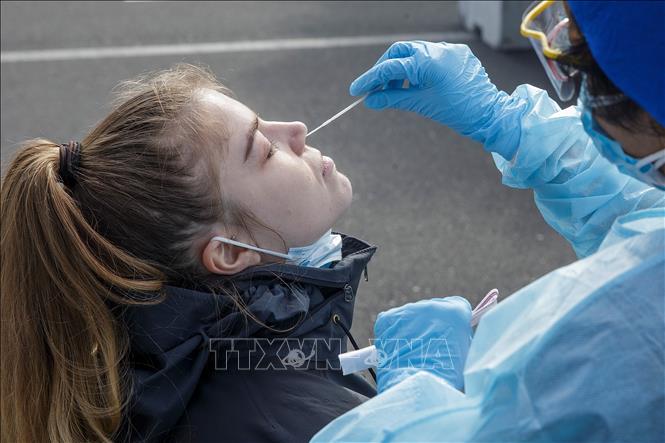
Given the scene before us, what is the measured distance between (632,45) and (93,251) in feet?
3.38

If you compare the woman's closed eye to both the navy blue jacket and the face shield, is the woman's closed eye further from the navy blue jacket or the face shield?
the face shield

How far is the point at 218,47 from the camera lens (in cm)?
607

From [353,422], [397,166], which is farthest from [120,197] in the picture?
[397,166]

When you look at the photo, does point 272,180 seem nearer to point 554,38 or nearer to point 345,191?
point 345,191

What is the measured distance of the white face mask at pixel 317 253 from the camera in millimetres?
1823

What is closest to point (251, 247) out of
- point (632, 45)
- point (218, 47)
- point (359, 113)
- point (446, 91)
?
point (446, 91)

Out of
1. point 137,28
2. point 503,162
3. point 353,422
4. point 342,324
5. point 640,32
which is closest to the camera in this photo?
point 640,32

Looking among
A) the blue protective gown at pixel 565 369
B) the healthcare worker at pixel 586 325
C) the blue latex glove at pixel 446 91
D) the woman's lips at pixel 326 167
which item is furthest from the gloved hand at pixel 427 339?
the blue latex glove at pixel 446 91

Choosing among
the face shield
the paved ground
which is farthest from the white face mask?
the paved ground

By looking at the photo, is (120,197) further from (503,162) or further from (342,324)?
(503,162)

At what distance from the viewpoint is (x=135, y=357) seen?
5.70 feet

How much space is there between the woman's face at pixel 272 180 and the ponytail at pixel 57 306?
241mm

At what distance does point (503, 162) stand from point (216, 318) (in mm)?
764

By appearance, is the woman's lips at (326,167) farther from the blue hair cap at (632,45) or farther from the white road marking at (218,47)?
the white road marking at (218,47)
